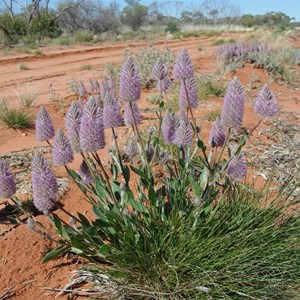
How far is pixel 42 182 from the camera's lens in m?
1.94

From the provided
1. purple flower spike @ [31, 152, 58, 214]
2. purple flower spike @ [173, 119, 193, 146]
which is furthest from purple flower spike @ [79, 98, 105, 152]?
purple flower spike @ [173, 119, 193, 146]

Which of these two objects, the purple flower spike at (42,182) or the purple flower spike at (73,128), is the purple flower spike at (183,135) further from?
the purple flower spike at (42,182)

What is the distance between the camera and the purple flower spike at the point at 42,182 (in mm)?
1934

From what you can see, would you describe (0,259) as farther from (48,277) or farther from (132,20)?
(132,20)

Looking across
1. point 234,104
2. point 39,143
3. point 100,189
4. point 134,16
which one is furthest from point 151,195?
point 134,16

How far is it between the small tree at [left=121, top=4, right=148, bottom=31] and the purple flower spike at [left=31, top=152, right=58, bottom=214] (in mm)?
46033

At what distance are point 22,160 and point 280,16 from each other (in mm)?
65201

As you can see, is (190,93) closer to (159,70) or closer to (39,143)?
(159,70)

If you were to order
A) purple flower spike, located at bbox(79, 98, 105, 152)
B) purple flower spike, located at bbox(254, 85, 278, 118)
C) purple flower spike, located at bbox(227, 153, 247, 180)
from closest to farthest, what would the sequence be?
purple flower spike, located at bbox(79, 98, 105, 152) < purple flower spike, located at bbox(254, 85, 278, 118) < purple flower spike, located at bbox(227, 153, 247, 180)

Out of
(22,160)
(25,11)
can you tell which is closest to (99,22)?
(25,11)

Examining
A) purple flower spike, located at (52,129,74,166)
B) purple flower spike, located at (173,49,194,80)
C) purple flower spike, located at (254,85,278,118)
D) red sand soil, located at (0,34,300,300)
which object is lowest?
red sand soil, located at (0,34,300,300)

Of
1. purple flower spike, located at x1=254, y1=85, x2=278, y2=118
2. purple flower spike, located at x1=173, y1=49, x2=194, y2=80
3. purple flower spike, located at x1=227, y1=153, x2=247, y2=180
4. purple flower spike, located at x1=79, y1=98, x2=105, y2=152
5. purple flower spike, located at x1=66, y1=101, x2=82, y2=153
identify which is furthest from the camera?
purple flower spike, located at x1=227, y1=153, x2=247, y2=180

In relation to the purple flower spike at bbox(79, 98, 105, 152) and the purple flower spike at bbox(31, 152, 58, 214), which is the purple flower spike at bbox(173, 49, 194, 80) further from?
the purple flower spike at bbox(31, 152, 58, 214)

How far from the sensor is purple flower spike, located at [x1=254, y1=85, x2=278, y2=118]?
2174 mm
